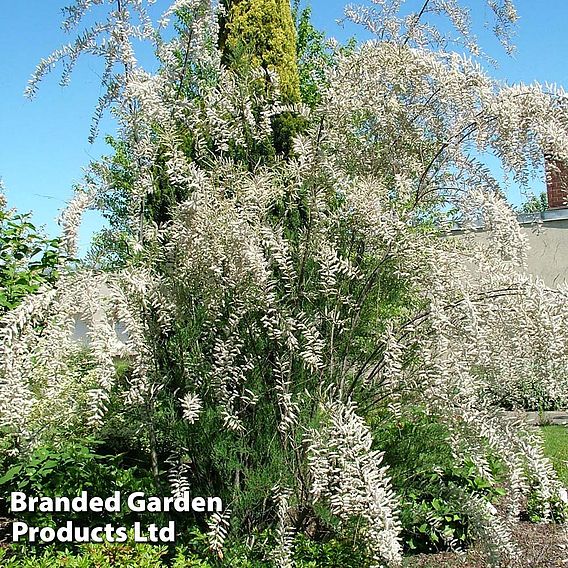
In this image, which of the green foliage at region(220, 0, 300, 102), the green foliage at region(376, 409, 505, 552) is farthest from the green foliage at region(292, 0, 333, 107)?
the green foliage at region(376, 409, 505, 552)

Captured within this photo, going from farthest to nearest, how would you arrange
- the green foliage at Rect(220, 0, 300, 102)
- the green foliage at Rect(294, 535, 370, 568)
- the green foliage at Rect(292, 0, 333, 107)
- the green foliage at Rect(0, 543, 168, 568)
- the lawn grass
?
1. the green foliage at Rect(292, 0, 333, 107)
2. the lawn grass
3. the green foliage at Rect(220, 0, 300, 102)
4. the green foliage at Rect(294, 535, 370, 568)
5. the green foliage at Rect(0, 543, 168, 568)

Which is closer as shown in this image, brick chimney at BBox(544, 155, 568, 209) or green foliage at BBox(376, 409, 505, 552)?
brick chimney at BBox(544, 155, 568, 209)

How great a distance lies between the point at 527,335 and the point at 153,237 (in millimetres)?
1748

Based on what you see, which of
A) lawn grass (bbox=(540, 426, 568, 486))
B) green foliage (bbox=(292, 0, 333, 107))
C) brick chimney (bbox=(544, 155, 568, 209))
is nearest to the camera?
brick chimney (bbox=(544, 155, 568, 209))

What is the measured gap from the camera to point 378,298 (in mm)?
3334

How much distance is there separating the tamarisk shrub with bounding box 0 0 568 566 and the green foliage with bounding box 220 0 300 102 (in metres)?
0.62

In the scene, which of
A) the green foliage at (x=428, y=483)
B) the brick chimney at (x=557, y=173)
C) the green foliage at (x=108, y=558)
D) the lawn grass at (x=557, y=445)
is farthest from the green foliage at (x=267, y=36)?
the lawn grass at (x=557, y=445)

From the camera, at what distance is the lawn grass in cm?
534

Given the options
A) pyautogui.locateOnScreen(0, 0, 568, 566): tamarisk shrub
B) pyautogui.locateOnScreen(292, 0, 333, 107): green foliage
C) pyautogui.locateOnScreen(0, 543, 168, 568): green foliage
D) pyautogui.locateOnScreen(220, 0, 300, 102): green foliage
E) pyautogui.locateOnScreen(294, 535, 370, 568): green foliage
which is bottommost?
pyautogui.locateOnScreen(294, 535, 370, 568): green foliage

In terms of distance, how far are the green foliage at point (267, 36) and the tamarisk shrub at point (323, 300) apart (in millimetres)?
618

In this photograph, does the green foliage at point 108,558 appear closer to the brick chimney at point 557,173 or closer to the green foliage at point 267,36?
the brick chimney at point 557,173

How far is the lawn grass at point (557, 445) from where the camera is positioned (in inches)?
210

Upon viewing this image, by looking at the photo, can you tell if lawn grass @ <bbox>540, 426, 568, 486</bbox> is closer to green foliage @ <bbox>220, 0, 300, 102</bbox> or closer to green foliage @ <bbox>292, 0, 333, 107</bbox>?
green foliage @ <bbox>220, 0, 300, 102</bbox>

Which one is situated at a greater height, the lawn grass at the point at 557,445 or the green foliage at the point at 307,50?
the green foliage at the point at 307,50
